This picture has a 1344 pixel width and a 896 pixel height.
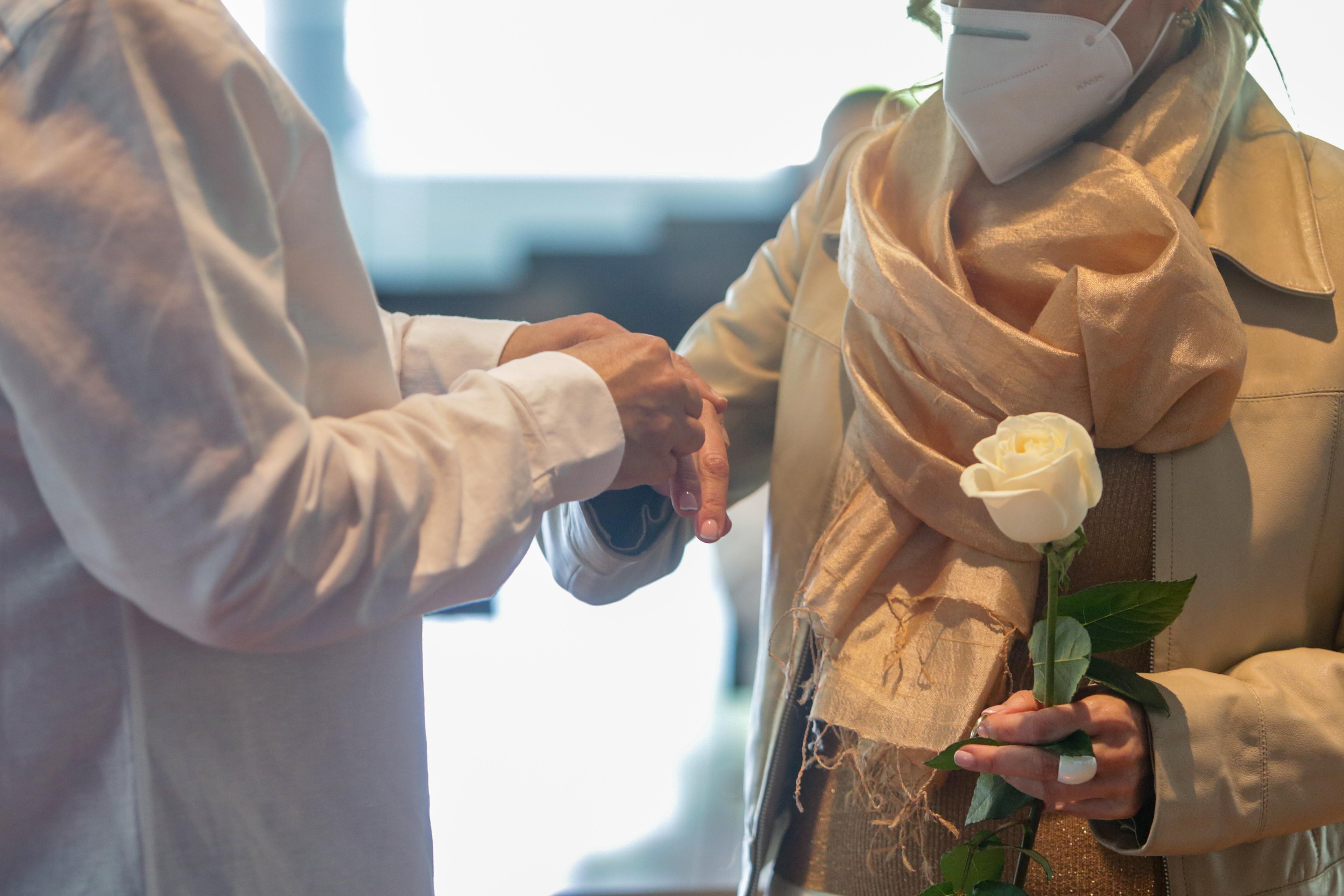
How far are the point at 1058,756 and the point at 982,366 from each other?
425 mm

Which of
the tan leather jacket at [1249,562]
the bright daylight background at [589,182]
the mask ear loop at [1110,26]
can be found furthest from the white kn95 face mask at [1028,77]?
the bright daylight background at [589,182]

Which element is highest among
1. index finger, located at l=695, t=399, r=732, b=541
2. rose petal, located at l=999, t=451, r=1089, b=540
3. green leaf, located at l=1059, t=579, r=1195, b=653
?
rose petal, located at l=999, t=451, r=1089, b=540

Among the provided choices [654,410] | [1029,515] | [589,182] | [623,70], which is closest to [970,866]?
[1029,515]

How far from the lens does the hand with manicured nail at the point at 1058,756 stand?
2.83 feet

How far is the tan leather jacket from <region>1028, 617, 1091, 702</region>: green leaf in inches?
8.9

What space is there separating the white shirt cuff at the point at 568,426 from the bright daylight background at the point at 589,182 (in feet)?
8.04

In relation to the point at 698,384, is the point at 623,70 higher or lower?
higher

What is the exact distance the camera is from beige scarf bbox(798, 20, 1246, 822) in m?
1.05

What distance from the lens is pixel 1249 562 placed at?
1062 mm

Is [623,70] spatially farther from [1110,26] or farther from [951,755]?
[951,755]

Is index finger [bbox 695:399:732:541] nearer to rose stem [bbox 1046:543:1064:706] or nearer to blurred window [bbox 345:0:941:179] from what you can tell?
rose stem [bbox 1046:543:1064:706]

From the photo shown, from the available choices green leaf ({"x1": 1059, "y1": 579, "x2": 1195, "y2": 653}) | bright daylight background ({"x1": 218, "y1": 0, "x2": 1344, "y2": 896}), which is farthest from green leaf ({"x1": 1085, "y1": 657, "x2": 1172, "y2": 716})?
bright daylight background ({"x1": 218, "y1": 0, "x2": 1344, "y2": 896})

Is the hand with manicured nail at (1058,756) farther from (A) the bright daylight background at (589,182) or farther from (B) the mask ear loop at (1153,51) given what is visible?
(A) the bright daylight background at (589,182)

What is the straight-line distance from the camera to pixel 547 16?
4078 millimetres
